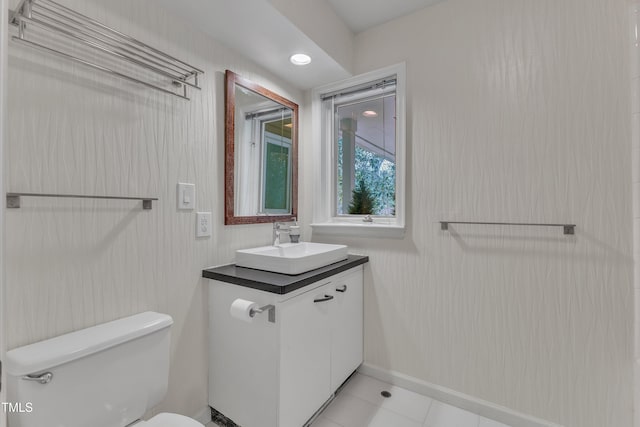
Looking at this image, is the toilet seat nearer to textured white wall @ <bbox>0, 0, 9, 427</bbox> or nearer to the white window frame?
textured white wall @ <bbox>0, 0, 9, 427</bbox>

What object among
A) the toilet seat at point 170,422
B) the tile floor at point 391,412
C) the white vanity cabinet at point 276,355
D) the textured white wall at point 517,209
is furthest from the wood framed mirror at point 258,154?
the tile floor at point 391,412

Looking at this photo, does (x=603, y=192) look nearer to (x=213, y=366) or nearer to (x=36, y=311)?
(x=213, y=366)

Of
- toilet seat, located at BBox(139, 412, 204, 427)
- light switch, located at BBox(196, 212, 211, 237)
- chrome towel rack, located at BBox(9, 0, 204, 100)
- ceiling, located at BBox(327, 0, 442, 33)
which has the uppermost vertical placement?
ceiling, located at BBox(327, 0, 442, 33)

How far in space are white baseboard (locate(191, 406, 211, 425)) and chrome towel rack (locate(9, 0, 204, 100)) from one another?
62.5 inches

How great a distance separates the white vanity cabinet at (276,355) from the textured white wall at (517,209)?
0.54m

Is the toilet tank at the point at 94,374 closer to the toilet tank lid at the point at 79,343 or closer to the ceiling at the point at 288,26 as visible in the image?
the toilet tank lid at the point at 79,343

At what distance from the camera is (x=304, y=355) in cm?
142

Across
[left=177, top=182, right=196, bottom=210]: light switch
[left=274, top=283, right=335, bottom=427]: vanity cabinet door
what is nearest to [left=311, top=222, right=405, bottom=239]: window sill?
[left=274, top=283, right=335, bottom=427]: vanity cabinet door

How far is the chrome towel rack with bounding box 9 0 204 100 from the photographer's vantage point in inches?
36.6

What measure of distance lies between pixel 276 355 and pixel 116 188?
3.18 feet

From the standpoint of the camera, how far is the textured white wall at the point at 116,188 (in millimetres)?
953

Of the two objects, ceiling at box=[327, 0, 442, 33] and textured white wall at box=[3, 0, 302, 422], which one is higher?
ceiling at box=[327, 0, 442, 33]

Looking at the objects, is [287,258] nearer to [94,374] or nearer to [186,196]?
[186,196]

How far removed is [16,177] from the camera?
93cm
